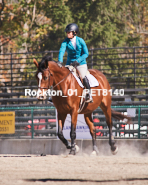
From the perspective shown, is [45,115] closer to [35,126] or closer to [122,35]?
[35,126]

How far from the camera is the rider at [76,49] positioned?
37.2 feet

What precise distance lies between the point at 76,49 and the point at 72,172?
13.3 ft

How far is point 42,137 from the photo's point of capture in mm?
14211

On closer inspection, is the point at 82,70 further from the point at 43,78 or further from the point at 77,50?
the point at 43,78

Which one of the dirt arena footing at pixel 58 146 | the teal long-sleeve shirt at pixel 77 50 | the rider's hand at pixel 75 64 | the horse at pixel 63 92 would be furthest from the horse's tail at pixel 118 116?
the rider's hand at pixel 75 64

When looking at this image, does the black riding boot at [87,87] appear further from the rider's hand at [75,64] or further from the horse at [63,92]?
the rider's hand at [75,64]

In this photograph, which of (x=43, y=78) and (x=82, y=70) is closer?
(x=43, y=78)

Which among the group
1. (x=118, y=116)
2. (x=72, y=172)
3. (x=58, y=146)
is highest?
(x=118, y=116)

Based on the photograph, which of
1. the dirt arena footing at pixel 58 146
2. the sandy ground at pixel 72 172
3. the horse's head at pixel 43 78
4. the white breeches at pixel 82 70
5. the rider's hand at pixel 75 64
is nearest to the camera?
the sandy ground at pixel 72 172

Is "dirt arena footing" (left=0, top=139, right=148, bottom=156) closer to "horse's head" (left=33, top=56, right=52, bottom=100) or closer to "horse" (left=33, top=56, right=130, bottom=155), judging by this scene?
"horse" (left=33, top=56, right=130, bottom=155)

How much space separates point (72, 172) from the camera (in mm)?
8461

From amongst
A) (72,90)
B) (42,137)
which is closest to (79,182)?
(72,90)

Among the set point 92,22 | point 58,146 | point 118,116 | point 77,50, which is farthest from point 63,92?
point 92,22

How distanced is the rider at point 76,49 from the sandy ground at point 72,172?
230 cm
